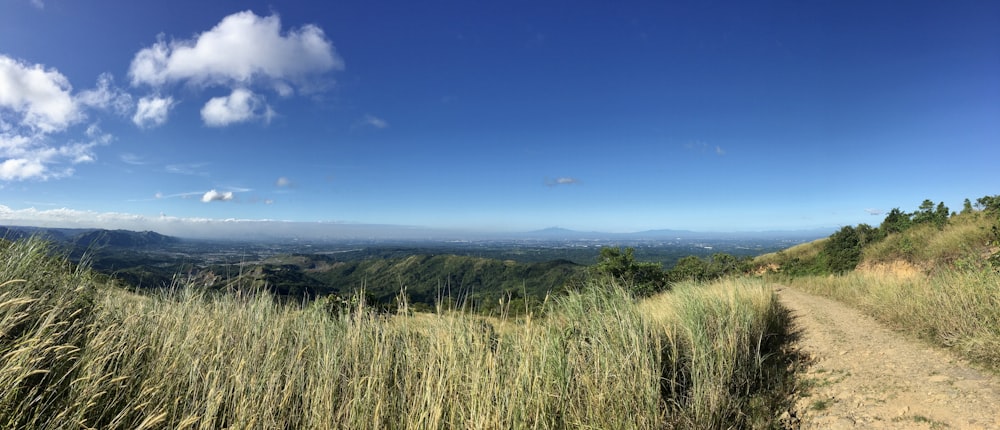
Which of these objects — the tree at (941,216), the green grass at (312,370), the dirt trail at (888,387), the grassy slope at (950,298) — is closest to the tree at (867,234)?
the tree at (941,216)

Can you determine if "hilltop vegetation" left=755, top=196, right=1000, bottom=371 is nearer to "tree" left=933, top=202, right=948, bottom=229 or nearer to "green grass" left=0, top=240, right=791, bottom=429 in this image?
"tree" left=933, top=202, right=948, bottom=229

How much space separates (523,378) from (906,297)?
9698mm

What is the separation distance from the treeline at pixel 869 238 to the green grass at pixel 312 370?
849 inches

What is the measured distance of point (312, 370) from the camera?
3420 millimetres

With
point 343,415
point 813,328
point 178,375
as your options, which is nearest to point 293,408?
point 343,415

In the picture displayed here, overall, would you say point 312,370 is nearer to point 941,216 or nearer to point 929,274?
point 929,274

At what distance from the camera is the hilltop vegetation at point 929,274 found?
5.91 meters

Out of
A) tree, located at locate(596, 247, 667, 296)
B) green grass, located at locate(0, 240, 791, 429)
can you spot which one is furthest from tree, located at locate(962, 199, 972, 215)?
green grass, located at locate(0, 240, 791, 429)

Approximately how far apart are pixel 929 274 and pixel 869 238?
19.1 meters

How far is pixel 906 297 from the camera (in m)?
8.23

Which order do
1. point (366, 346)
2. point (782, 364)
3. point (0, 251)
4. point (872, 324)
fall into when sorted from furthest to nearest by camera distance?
point (872, 324) → point (782, 364) → point (366, 346) → point (0, 251)

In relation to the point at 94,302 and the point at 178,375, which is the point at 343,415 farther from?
the point at 94,302

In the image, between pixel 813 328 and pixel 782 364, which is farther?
pixel 813 328

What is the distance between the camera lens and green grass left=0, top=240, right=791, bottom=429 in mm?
2580
